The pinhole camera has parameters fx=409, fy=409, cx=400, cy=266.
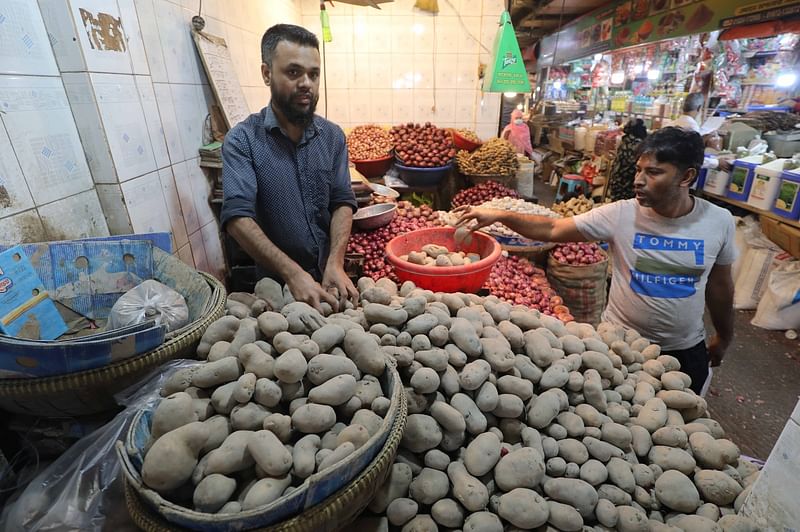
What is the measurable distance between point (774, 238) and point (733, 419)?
226 cm

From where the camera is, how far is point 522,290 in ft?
7.80

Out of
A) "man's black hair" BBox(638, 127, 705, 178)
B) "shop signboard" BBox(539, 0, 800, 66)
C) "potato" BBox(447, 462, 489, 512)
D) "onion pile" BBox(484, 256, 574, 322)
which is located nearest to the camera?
"potato" BBox(447, 462, 489, 512)

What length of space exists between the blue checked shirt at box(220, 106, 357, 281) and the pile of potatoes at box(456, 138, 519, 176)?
2.21 metres

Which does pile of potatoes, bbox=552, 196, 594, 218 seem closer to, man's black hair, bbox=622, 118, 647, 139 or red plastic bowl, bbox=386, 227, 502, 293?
man's black hair, bbox=622, 118, 647, 139

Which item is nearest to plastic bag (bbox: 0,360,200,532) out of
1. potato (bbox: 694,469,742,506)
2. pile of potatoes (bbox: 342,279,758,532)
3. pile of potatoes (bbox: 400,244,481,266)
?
pile of potatoes (bbox: 342,279,758,532)

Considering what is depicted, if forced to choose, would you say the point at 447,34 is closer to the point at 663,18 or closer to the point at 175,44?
the point at 175,44

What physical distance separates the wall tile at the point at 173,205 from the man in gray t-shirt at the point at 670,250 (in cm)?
178

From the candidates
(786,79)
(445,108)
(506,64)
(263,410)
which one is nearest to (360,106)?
(445,108)

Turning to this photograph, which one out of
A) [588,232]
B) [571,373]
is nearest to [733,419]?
[588,232]

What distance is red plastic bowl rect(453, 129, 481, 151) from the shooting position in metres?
4.52

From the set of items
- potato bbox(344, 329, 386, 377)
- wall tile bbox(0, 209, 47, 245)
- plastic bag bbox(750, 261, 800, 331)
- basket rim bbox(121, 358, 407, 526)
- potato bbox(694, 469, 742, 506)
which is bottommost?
plastic bag bbox(750, 261, 800, 331)

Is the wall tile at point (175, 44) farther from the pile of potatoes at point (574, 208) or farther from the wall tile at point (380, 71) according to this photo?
the pile of potatoes at point (574, 208)

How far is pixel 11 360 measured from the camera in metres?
0.92

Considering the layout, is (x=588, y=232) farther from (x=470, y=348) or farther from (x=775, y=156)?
(x=775, y=156)
